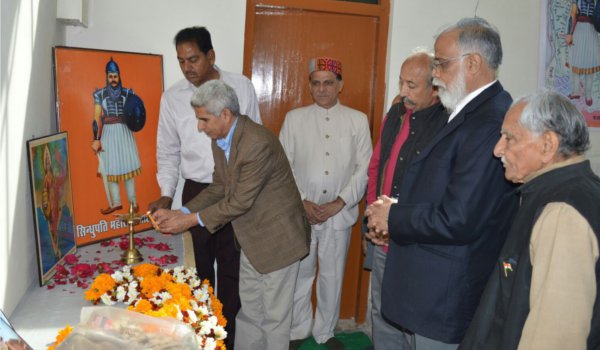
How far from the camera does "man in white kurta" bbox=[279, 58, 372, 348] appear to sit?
3.79m

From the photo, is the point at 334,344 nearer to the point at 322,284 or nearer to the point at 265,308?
the point at 322,284

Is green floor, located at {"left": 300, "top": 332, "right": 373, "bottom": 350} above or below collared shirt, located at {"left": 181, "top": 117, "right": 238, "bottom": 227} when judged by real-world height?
below

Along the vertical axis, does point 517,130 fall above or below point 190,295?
above

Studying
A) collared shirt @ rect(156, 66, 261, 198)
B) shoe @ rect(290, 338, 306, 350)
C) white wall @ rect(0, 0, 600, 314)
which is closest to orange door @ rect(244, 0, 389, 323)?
white wall @ rect(0, 0, 600, 314)

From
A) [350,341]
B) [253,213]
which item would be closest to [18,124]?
[253,213]

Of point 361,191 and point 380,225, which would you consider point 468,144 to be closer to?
point 380,225

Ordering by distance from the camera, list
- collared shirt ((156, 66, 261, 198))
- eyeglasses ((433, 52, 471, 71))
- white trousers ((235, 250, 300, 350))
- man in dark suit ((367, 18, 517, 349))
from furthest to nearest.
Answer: collared shirt ((156, 66, 261, 198))
white trousers ((235, 250, 300, 350))
eyeglasses ((433, 52, 471, 71))
man in dark suit ((367, 18, 517, 349))

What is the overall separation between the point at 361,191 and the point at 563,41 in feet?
7.54

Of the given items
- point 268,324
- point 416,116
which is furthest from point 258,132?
point 268,324

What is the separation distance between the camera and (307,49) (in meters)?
4.10

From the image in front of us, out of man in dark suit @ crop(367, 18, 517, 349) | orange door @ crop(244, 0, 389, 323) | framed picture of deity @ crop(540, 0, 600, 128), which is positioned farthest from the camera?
framed picture of deity @ crop(540, 0, 600, 128)

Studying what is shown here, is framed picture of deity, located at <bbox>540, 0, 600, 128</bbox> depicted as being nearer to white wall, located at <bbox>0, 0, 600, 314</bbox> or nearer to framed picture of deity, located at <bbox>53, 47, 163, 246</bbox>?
white wall, located at <bbox>0, 0, 600, 314</bbox>

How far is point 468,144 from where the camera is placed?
1.93 metres

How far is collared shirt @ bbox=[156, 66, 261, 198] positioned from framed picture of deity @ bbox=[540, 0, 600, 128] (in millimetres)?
2714
